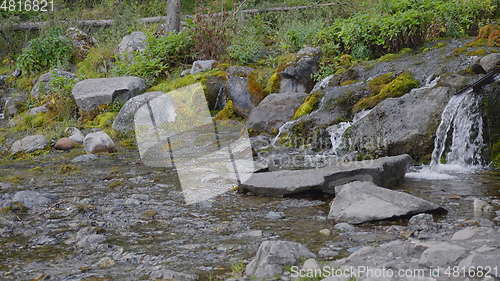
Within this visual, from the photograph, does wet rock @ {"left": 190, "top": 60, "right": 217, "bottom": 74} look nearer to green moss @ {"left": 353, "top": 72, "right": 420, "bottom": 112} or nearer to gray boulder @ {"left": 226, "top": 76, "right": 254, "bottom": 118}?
gray boulder @ {"left": 226, "top": 76, "right": 254, "bottom": 118}

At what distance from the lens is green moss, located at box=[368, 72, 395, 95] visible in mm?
9188

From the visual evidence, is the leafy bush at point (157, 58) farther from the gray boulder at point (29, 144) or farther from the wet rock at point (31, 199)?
the wet rock at point (31, 199)

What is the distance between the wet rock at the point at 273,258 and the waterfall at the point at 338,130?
477cm

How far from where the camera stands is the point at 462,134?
7.22 meters

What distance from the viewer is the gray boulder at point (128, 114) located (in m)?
11.4

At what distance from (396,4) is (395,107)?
5689mm

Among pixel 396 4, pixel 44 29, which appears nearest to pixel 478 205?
pixel 396 4

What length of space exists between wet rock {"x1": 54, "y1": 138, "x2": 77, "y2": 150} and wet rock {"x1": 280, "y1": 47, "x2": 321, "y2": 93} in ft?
14.5

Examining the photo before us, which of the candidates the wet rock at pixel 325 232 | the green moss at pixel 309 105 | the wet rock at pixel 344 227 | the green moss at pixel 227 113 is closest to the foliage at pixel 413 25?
the green moss at pixel 309 105

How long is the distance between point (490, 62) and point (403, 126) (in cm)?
160

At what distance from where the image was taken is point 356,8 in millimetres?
16141

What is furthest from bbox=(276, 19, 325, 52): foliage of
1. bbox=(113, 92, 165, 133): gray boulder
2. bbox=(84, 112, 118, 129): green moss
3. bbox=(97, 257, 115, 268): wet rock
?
bbox=(97, 257, 115, 268): wet rock

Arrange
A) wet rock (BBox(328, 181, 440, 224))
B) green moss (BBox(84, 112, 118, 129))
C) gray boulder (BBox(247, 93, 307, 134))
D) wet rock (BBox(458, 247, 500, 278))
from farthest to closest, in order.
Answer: green moss (BBox(84, 112, 118, 129))
gray boulder (BBox(247, 93, 307, 134))
wet rock (BBox(328, 181, 440, 224))
wet rock (BBox(458, 247, 500, 278))

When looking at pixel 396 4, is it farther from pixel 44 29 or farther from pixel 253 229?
pixel 44 29
